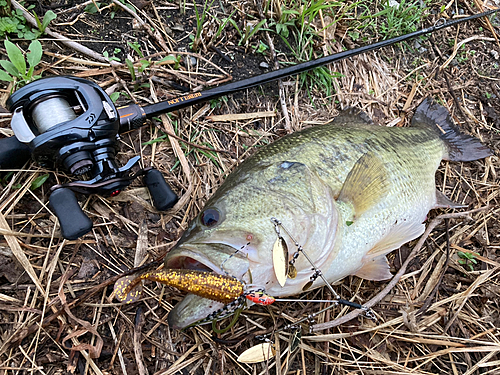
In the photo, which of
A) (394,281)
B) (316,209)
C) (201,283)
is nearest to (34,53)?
(201,283)

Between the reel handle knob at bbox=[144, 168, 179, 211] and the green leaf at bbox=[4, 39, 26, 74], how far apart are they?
1204 mm

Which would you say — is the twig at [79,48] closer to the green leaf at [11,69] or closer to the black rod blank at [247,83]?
the green leaf at [11,69]

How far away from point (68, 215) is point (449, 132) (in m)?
3.45

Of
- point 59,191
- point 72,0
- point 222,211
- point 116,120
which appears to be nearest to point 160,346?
point 222,211

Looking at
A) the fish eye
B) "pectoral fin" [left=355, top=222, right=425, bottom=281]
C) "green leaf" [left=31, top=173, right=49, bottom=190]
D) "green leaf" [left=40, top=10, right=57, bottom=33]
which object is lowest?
"pectoral fin" [left=355, top=222, right=425, bottom=281]

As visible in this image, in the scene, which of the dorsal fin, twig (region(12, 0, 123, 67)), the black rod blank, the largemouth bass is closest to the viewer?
the largemouth bass

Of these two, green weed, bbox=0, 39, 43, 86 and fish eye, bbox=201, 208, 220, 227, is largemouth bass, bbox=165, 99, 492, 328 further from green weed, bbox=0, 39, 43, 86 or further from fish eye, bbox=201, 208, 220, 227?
green weed, bbox=0, 39, 43, 86

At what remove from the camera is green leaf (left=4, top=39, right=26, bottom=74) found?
2.39 metres

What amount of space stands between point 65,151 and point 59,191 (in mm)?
257

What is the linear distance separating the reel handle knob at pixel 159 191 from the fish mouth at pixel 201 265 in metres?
0.60

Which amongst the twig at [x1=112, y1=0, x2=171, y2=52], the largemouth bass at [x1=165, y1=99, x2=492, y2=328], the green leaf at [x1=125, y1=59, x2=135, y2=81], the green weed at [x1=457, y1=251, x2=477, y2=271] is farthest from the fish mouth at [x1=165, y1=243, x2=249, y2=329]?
the green weed at [x1=457, y1=251, x2=477, y2=271]

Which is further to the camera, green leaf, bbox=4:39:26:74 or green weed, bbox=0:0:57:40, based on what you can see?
green weed, bbox=0:0:57:40

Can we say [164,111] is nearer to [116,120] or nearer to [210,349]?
[116,120]

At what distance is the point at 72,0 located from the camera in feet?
9.70
